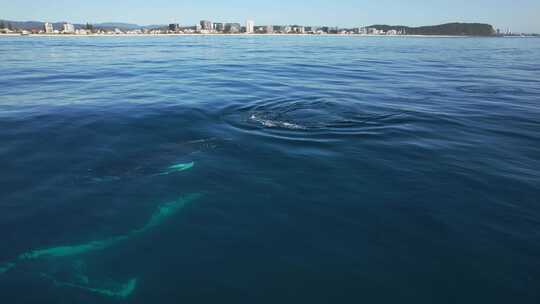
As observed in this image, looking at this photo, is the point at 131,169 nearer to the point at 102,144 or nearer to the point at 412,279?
the point at 102,144

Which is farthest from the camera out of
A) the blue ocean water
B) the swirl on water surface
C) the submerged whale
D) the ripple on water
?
the swirl on water surface

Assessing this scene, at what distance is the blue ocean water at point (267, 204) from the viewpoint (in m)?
6.77

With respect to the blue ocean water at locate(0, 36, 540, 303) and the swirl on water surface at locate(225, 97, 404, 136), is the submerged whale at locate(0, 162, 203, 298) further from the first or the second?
the swirl on water surface at locate(225, 97, 404, 136)

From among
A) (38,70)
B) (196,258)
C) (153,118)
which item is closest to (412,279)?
(196,258)

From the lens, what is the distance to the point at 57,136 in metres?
14.9

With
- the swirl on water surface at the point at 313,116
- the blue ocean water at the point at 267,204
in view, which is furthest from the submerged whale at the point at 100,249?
the swirl on water surface at the point at 313,116

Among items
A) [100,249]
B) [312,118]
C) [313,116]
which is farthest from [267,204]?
[313,116]

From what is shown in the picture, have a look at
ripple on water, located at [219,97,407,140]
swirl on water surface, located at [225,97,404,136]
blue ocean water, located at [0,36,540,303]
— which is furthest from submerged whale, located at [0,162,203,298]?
swirl on water surface, located at [225,97,404,136]

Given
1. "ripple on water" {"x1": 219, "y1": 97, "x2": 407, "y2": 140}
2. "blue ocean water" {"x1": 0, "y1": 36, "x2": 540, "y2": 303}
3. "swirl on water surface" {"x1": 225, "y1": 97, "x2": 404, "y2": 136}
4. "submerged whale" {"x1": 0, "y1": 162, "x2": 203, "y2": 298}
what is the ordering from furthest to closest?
"swirl on water surface" {"x1": 225, "y1": 97, "x2": 404, "y2": 136} < "ripple on water" {"x1": 219, "y1": 97, "x2": 407, "y2": 140} < "blue ocean water" {"x1": 0, "y1": 36, "x2": 540, "y2": 303} < "submerged whale" {"x1": 0, "y1": 162, "x2": 203, "y2": 298}

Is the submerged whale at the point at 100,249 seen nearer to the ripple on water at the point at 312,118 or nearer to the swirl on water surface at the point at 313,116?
the ripple on water at the point at 312,118

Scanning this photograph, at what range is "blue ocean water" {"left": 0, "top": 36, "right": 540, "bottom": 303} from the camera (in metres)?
6.77

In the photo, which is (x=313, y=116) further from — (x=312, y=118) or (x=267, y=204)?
(x=267, y=204)

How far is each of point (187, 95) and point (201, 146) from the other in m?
10.3

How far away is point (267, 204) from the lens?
9.64 metres
